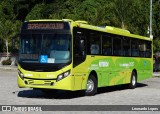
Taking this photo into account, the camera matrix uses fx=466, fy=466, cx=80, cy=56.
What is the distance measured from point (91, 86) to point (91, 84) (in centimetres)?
8

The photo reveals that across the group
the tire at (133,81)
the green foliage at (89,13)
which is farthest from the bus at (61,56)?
the tire at (133,81)

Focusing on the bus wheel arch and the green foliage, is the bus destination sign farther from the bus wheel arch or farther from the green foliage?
the bus wheel arch

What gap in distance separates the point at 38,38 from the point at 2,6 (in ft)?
199

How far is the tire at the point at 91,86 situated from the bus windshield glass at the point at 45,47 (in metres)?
2.08

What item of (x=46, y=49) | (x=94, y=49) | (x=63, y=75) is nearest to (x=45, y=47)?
(x=46, y=49)

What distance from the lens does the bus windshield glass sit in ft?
55.6

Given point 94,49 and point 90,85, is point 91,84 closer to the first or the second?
point 90,85

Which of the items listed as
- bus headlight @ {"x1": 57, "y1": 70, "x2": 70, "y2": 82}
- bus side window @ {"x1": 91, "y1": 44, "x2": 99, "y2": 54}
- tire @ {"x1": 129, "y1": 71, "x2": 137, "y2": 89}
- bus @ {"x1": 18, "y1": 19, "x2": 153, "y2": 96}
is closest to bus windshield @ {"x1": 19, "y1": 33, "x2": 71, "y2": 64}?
bus @ {"x1": 18, "y1": 19, "x2": 153, "y2": 96}

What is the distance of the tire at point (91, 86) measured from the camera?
1850 centimetres

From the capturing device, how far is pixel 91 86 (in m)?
18.7

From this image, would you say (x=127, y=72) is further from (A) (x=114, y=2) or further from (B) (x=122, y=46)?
(A) (x=114, y=2)

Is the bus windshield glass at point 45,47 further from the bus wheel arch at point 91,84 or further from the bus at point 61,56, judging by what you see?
the bus wheel arch at point 91,84

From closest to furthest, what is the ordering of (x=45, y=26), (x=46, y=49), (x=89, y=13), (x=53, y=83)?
(x=53, y=83)
(x=46, y=49)
(x=45, y=26)
(x=89, y=13)

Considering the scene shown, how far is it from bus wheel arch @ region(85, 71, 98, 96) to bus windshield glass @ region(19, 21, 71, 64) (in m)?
2.07
